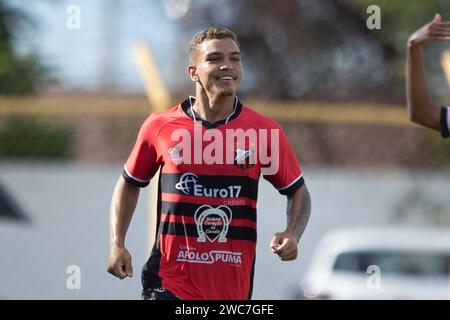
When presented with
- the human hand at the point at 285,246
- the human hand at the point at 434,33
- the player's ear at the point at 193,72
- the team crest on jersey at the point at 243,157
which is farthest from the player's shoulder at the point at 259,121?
the human hand at the point at 434,33

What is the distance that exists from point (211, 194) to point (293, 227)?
415 mm

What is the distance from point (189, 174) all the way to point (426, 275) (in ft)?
21.9

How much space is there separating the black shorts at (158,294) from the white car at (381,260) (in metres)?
5.97

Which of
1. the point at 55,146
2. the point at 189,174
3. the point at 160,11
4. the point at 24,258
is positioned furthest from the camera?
the point at 160,11

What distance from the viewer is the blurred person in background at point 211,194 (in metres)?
5.70

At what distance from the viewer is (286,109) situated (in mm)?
13227

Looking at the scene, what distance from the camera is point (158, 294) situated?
19.0 ft

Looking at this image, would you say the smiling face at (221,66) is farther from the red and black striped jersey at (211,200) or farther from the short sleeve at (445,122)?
the short sleeve at (445,122)

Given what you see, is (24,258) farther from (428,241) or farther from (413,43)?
(413,43)

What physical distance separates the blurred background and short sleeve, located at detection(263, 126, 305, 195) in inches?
201

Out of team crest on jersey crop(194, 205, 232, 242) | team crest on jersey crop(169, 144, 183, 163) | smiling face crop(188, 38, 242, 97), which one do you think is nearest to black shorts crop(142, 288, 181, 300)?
team crest on jersey crop(194, 205, 232, 242)

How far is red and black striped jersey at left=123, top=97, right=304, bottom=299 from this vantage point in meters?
5.70

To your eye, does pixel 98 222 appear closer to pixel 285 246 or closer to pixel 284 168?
pixel 284 168
